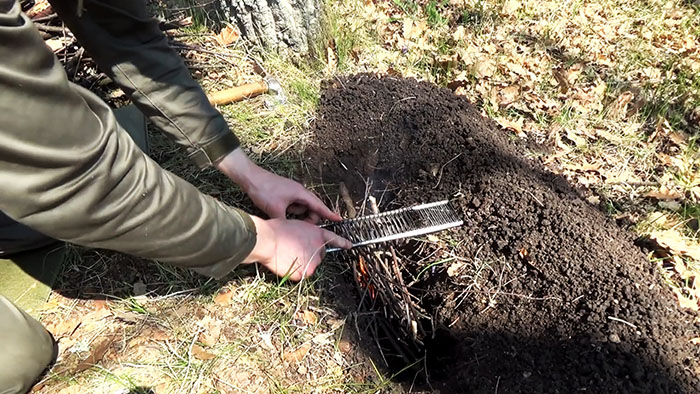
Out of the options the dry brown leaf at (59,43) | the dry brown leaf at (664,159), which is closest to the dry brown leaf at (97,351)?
the dry brown leaf at (59,43)

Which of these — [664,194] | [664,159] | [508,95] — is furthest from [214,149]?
[664,159]

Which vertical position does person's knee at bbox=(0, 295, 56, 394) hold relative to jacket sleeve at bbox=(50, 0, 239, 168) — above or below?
below

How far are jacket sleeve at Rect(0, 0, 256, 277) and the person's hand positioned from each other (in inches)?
20.4

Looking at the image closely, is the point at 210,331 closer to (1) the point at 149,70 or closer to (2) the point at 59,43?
(1) the point at 149,70

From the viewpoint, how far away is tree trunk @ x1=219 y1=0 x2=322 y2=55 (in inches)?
113

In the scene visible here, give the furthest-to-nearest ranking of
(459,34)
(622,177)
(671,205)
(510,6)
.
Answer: (510,6) < (459,34) < (622,177) < (671,205)

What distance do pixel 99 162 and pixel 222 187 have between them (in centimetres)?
120

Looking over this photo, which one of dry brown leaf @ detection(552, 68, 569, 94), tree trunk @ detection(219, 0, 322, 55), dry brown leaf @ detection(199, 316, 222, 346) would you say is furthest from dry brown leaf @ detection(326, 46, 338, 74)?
dry brown leaf @ detection(199, 316, 222, 346)

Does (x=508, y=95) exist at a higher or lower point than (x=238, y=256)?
lower

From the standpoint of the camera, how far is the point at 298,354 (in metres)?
1.78

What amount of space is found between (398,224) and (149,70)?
1207 mm

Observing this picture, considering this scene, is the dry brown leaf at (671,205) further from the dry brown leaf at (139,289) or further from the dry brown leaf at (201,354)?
the dry brown leaf at (139,289)

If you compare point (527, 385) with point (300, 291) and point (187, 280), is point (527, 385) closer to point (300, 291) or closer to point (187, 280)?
point (300, 291)

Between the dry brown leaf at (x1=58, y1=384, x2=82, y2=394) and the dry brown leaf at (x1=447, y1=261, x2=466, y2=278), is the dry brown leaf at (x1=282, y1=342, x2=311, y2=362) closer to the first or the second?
the dry brown leaf at (x1=447, y1=261, x2=466, y2=278)
